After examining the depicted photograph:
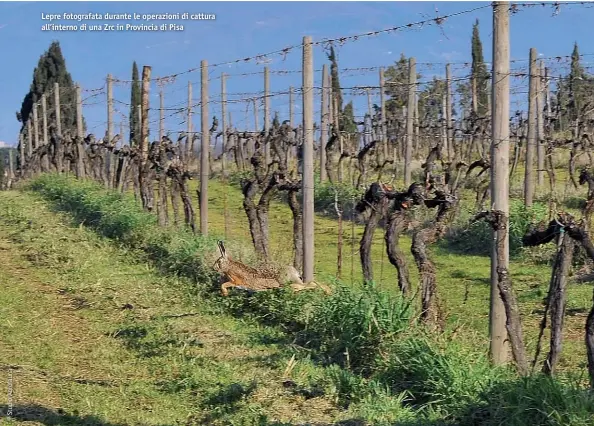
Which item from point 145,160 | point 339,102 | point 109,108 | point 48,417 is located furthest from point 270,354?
point 339,102

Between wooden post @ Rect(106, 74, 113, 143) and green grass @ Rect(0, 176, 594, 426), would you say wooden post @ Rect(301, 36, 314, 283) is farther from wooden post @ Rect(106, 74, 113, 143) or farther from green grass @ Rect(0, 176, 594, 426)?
A: wooden post @ Rect(106, 74, 113, 143)

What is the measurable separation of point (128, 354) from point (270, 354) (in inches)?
47.0

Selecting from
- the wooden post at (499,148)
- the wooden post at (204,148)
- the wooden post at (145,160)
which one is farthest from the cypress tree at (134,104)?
the wooden post at (499,148)

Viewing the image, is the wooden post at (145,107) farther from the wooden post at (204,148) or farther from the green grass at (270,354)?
the green grass at (270,354)

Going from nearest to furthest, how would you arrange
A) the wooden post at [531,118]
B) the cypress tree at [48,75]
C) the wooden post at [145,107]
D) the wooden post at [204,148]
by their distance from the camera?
the wooden post at [204,148] < the wooden post at [531,118] < the wooden post at [145,107] < the cypress tree at [48,75]

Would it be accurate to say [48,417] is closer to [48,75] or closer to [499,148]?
[499,148]

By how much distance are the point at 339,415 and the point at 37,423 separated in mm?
1874

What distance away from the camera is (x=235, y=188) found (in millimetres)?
25297

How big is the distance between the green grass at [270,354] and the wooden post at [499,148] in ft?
0.66

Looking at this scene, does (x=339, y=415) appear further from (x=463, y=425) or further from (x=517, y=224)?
(x=517, y=224)

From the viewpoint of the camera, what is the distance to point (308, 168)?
8.71 metres

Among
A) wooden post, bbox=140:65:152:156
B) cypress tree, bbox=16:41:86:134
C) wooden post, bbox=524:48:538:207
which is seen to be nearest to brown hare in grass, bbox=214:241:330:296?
wooden post, bbox=524:48:538:207

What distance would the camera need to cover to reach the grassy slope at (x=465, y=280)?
7512mm

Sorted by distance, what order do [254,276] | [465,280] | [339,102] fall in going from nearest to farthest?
[254,276], [465,280], [339,102]
